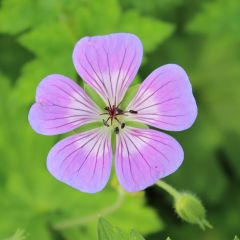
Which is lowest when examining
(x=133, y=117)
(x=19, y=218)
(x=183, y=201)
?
(x=19, y=218)

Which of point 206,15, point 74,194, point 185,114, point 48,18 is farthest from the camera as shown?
point 74,194

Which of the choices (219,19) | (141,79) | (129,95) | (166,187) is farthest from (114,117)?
(141,79)

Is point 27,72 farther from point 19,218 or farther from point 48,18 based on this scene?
point 19,218

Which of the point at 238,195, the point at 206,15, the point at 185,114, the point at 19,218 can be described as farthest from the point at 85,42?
the point at 238,195

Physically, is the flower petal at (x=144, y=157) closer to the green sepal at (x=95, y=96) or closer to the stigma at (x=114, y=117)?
the stigma at (x=114, y=117)

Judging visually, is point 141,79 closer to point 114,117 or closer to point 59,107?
point 114,117

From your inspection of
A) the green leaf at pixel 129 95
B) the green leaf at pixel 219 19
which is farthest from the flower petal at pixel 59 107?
the green leaf at pixel 219 19
